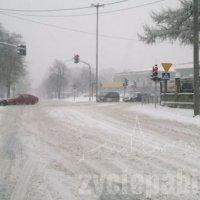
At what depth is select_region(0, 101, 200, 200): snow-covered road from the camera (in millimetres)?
7801

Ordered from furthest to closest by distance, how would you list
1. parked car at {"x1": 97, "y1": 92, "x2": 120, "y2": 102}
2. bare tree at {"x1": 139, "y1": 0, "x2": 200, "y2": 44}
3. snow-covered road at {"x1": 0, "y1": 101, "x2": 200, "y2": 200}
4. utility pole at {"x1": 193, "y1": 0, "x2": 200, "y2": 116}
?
parked car at {"x1": 97, "y1": 92, "x2": 120, "y2": 102} < bare tree at {"x1": 139, "y1": 0, "x2": 200, "y2": 44} < utility pole at {"x1": 193, "y1": 0, "x2": 200, "y2": 116} < snow-covered road at {"x1": 0, "y1": 101, "x2": 200, "y2": 200}

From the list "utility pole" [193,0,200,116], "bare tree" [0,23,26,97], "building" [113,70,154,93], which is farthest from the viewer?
"building" [113,70,154,93]

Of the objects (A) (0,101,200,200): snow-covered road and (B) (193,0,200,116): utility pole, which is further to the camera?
(B) (193,0,200,116): utility pole

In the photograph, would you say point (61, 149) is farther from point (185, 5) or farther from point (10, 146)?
point (185, 5)

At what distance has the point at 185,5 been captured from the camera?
3195 cm

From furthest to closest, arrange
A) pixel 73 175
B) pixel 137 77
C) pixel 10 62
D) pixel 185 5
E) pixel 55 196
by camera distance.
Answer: pixel 137 77
pixel 10 62
pixel 185 5
pixel 73 175
pixel 55 196

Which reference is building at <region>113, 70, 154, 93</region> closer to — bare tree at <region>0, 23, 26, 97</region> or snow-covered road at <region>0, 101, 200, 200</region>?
bare tree at <region>0, 23, 26, 97</region>

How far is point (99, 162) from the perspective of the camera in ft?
33.7

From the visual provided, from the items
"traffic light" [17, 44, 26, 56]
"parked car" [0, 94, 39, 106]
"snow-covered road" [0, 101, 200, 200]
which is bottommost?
"snow-covered road" [0, 101, 200, 200]

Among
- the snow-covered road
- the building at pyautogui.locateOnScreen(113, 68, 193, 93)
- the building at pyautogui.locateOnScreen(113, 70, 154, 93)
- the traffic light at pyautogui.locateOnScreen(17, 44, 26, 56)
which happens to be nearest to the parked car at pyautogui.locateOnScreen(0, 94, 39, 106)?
the traffic light at pyautogui.locateOnScreen(17, 44, 26, 56)

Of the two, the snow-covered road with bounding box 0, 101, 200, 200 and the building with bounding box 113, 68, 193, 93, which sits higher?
the building with bounding box 113, 68, 193, 93

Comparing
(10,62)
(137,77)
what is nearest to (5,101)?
(10,62)

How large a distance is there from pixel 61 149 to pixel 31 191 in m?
4.32

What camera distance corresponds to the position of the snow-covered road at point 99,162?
7801 mm
